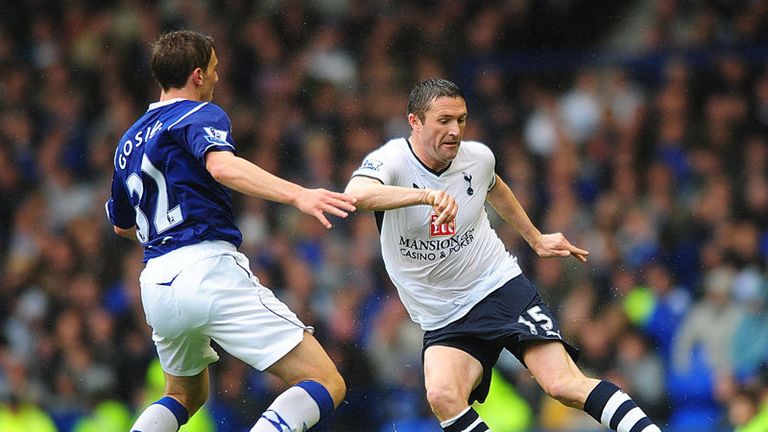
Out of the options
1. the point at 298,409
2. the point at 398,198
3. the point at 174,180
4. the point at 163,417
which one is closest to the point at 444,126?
the point at 398,198

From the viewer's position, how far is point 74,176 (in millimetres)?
13320

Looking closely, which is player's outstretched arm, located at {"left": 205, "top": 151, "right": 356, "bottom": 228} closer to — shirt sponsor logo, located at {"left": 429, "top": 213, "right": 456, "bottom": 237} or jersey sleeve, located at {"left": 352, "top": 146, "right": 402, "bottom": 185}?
jersey sleeve, located at {"left": 352, "top": 146, "right": 402, "bottom": 185}

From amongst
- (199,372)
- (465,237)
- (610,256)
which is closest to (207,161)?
(199,372)

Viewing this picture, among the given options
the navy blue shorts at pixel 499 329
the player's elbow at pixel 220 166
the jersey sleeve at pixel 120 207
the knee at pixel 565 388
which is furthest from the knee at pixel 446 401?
the jersey sleeve at pixel 120 207

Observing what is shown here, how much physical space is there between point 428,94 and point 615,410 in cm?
178

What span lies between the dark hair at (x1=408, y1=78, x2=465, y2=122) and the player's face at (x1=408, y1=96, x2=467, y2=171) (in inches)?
0.9

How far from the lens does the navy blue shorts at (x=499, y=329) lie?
6.15 m

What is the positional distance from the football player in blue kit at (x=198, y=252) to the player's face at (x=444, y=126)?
39.4 inches

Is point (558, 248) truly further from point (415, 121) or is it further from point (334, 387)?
point (334, 387)

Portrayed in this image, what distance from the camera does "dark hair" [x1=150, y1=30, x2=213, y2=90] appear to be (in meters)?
5.67

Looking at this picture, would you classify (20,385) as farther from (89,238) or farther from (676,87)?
(676,87)

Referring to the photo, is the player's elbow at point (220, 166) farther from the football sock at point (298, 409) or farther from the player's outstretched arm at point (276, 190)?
the football sock at point (298, 409)

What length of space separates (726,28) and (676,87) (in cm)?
105

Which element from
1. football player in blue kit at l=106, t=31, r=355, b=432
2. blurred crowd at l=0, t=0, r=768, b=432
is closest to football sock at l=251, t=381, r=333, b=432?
football player in blue kit at l=106, t=31, r=355, b=432
